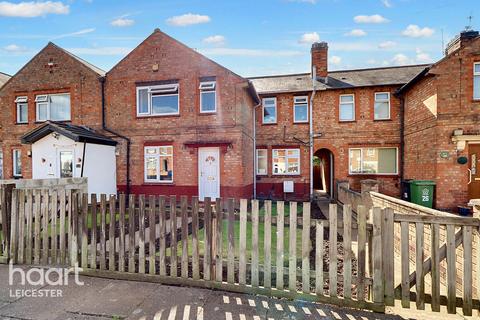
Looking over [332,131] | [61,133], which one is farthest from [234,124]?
[61,133]

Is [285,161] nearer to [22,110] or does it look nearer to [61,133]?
[61,133]

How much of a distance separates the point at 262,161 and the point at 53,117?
11451 millimetres

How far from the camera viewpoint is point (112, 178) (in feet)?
41.9

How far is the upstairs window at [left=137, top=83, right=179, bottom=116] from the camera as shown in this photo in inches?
500

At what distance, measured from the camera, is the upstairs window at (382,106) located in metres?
14.5

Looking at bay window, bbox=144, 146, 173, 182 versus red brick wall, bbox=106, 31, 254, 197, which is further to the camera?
bay window, bbox=144, 146, 173, 182

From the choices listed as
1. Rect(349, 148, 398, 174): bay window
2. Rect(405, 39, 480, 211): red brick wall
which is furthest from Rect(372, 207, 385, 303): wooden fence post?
Rect(349, 148, 398, 174): bay window

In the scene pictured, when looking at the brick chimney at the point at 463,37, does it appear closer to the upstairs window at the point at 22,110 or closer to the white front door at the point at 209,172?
the white front door at the point at 209,172

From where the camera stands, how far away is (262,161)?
15.8 metres

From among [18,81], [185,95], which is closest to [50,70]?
[18,81]

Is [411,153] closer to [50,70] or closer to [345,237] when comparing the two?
[345,237]

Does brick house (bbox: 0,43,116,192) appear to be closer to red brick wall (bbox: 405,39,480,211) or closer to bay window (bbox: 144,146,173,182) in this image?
bay window (bbox: 144,146,173,182)

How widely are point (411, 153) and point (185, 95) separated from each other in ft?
36.8

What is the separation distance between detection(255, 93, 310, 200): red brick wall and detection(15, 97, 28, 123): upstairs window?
1264 centimetres
